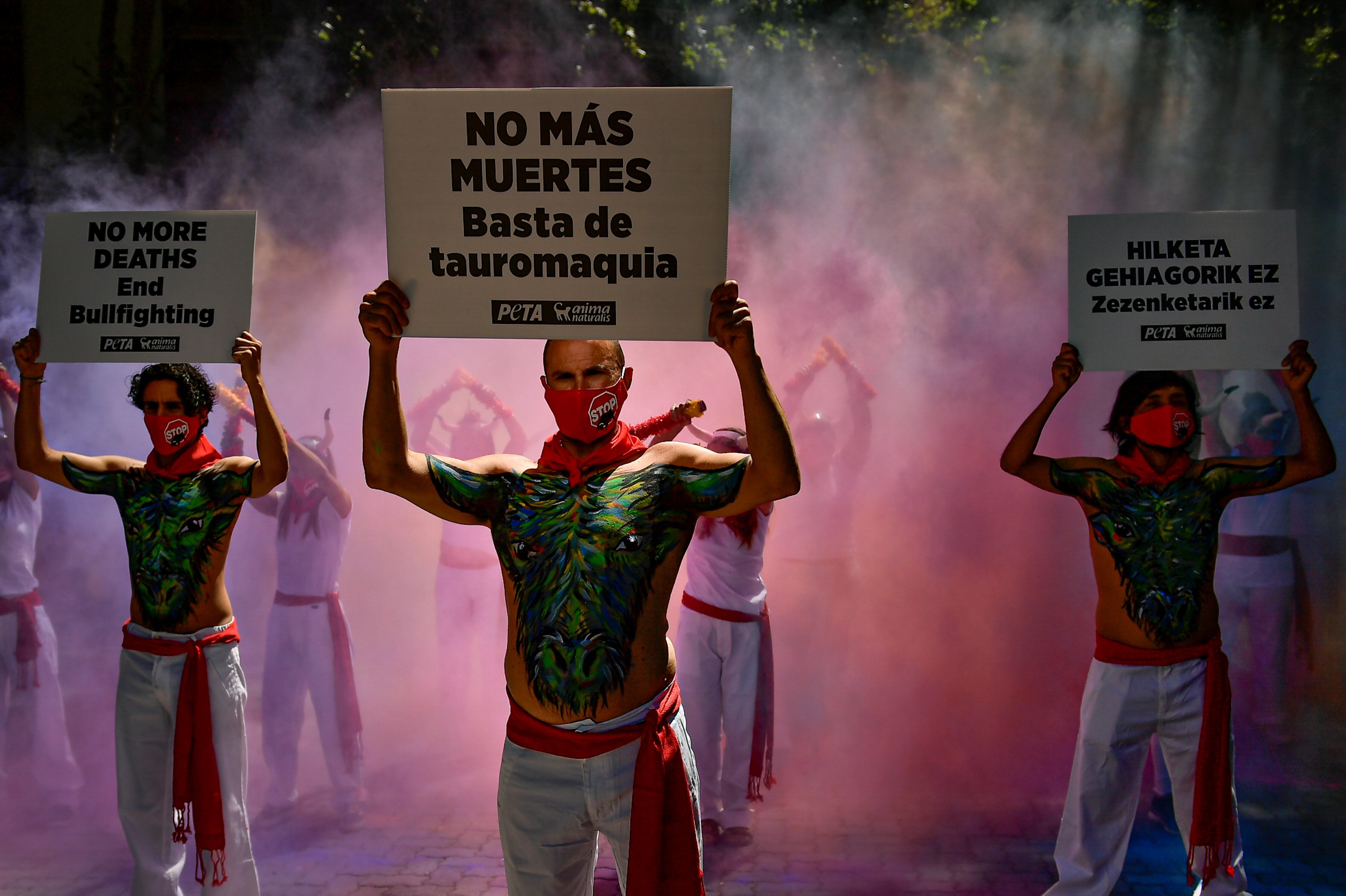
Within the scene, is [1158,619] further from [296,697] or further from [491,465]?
[296,697]

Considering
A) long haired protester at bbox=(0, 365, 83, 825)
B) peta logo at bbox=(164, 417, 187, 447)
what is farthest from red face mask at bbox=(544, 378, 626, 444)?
long haired protester at bbox=(0, 365, 83, 825)

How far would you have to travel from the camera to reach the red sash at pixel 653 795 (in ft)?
8.43

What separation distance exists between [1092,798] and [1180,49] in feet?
14.3

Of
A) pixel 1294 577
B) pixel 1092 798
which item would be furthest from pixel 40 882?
pixel 1294 577

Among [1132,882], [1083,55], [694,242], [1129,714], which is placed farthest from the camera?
[1083,55]

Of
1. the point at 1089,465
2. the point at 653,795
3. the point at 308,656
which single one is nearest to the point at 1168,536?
the point at 1089,465

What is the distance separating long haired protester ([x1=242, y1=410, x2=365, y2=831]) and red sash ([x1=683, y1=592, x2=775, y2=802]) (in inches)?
81.3

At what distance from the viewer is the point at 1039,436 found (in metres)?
4.06

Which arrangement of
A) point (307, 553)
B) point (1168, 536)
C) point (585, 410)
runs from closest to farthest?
point (585, 410) < point (1168, 536) < point (307, 553)

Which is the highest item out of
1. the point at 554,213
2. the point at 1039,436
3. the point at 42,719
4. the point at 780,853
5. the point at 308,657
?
the point at 554,213

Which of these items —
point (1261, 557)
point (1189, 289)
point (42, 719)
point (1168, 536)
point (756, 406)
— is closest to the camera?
point (756, 406)

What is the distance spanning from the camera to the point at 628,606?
266 cm

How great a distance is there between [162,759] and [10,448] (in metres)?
2.68

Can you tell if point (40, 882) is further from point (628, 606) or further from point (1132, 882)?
point (1132, 882)
